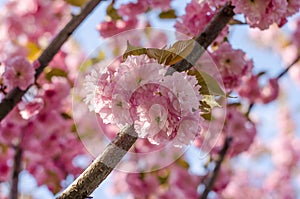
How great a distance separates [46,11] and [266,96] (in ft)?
4.32

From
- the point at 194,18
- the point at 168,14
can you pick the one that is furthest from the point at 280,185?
the point at 194,18

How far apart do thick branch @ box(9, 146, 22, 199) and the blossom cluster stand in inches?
45.3

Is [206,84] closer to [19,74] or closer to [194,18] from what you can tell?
[194,18]

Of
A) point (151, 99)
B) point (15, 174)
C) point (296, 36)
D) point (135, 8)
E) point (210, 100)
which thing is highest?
point (15, 174)

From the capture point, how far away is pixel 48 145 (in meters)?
2.72

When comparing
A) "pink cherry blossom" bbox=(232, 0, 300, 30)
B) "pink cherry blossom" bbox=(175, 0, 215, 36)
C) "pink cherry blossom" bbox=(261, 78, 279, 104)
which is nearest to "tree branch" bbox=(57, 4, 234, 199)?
"pink cherry blossom" bbox=(232, 0, 300, 30)

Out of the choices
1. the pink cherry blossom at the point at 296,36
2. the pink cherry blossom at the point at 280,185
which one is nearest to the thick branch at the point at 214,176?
the pink cherry blossom at the point at 296,36

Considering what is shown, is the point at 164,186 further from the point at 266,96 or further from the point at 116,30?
the point at 116,30

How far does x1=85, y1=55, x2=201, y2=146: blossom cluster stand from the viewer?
121 centimetres

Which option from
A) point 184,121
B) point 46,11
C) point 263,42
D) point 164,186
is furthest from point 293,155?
point 184,121

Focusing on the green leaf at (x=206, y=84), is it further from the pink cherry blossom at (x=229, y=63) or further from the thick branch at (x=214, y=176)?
the thick branch at (x=214, y=176)

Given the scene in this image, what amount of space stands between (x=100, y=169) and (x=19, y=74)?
713mm

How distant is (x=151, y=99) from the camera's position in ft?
3.99

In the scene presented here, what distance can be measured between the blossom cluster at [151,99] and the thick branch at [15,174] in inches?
45.3
